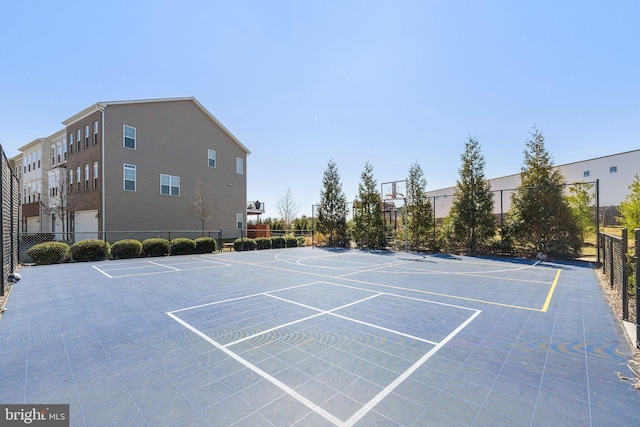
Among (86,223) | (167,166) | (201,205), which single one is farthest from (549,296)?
(86,223)

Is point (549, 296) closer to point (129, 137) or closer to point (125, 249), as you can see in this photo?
point (125, 249)

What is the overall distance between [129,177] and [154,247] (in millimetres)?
6437

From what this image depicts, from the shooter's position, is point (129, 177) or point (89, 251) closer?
point (89, 251)

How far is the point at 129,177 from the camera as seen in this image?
59.3ft

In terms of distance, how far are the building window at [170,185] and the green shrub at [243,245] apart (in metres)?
6.10

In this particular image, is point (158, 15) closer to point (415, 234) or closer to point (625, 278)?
point (625, 278)

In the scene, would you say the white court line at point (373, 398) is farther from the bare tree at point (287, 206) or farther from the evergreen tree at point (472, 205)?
the bare tree at point (287, 206)

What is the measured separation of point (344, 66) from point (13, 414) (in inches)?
425

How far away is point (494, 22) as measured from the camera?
805cm

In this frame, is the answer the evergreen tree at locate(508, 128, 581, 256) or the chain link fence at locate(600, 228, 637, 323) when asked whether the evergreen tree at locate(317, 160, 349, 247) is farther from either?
the chain link fence at locate(600, 228, 637, 323)

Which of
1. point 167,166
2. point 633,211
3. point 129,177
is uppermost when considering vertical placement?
point 167,166

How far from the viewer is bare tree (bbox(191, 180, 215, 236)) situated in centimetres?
2105

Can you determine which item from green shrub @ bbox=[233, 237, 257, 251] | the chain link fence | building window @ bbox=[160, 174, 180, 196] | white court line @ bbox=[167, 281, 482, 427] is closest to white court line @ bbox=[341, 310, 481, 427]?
white court line @ bbox=[167, 281, 482, 427]

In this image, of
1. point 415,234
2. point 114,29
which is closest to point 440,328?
point 114,29
